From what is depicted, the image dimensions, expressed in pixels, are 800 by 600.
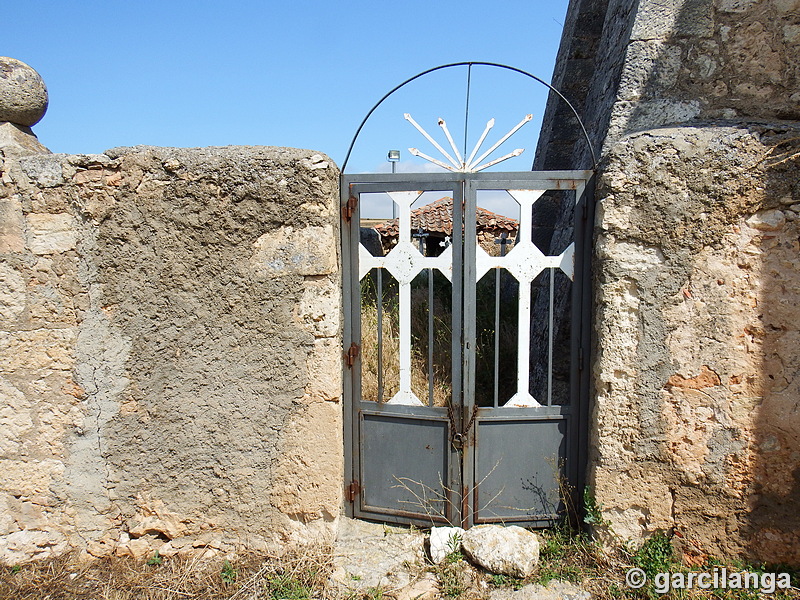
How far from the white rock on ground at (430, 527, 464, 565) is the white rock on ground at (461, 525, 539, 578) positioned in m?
0.04

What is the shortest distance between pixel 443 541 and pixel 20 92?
3179 millimetres

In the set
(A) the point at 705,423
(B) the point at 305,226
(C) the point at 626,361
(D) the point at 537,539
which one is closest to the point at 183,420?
(B) the point at 305,226

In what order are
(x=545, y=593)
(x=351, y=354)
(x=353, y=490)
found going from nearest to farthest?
1. (x=545, y=593)
2. (x=351, y=354)
3. (x=353, y=490)

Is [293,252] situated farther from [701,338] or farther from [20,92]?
[701,338]

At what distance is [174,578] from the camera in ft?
9.07

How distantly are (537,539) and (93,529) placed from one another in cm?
230

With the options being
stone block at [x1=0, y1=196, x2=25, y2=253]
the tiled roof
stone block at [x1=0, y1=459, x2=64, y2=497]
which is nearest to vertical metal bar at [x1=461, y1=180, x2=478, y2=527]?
stone block at [x1=0, y1=459, x2=64, y2=497]

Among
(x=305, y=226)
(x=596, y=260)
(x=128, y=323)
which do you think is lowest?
(x=128, y=323)

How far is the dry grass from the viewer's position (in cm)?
268

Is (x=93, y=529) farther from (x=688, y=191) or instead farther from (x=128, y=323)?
(x=688, y=191)

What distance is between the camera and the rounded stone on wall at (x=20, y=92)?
286 centimetres

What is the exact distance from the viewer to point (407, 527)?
3.13 meters

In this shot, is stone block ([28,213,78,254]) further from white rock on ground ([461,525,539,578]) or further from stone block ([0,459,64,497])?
white rock on ground ([461,525,539,578])

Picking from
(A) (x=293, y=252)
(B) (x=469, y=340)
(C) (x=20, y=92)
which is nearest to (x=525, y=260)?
(B) (x=469, y=340)
